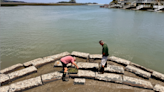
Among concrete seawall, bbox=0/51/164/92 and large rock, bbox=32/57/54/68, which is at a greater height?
large rock, bbox=32/57/54/68

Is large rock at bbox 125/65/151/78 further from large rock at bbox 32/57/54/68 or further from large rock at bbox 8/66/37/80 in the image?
large rock at bbox 8/66/37/80

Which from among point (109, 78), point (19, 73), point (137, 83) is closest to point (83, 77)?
point (109, 78)

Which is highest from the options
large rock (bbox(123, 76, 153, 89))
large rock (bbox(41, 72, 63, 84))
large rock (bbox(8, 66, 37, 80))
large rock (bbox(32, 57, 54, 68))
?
large rock (bbox(32, 57, 54, 68))

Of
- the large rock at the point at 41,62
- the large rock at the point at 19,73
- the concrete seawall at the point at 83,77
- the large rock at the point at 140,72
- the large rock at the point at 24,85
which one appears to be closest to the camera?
the large rock at the point at 24,85

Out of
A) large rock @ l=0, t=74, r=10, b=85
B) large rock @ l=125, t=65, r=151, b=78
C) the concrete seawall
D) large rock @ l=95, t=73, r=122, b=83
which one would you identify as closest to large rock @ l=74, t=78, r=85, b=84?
the concrete seawall

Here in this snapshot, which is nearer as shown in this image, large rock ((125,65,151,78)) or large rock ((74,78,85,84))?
large rock ((74,78,85,84))

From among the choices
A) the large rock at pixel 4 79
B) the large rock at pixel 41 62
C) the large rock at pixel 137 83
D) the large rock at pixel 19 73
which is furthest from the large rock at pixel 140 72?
the large rock at pixel 4 79

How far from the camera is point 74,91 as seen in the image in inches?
204

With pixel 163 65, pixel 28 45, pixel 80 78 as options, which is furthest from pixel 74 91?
pixel 28 45

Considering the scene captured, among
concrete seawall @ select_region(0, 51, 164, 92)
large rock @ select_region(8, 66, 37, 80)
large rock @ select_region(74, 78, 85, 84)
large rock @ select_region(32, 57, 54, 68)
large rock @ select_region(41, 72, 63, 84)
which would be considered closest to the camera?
concrete seawall @ select_region(0, 51, 164, 92)

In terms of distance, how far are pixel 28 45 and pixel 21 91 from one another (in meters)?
8.02

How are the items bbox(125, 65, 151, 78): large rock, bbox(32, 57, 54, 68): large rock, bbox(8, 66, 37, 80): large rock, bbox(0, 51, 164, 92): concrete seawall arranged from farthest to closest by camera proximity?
bbox(32, 57, 54, 68): large rock
bbox(125, 65, 151, 78): large rock
bbox(8, 66, 37, 80): large rock
bbox(0, 51, 164, 92): concrete seawall

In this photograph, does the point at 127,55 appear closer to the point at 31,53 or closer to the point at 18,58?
the point at 31,53

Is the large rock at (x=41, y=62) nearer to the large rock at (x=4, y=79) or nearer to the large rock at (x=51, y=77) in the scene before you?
the large rock at (x=51, y=77)
